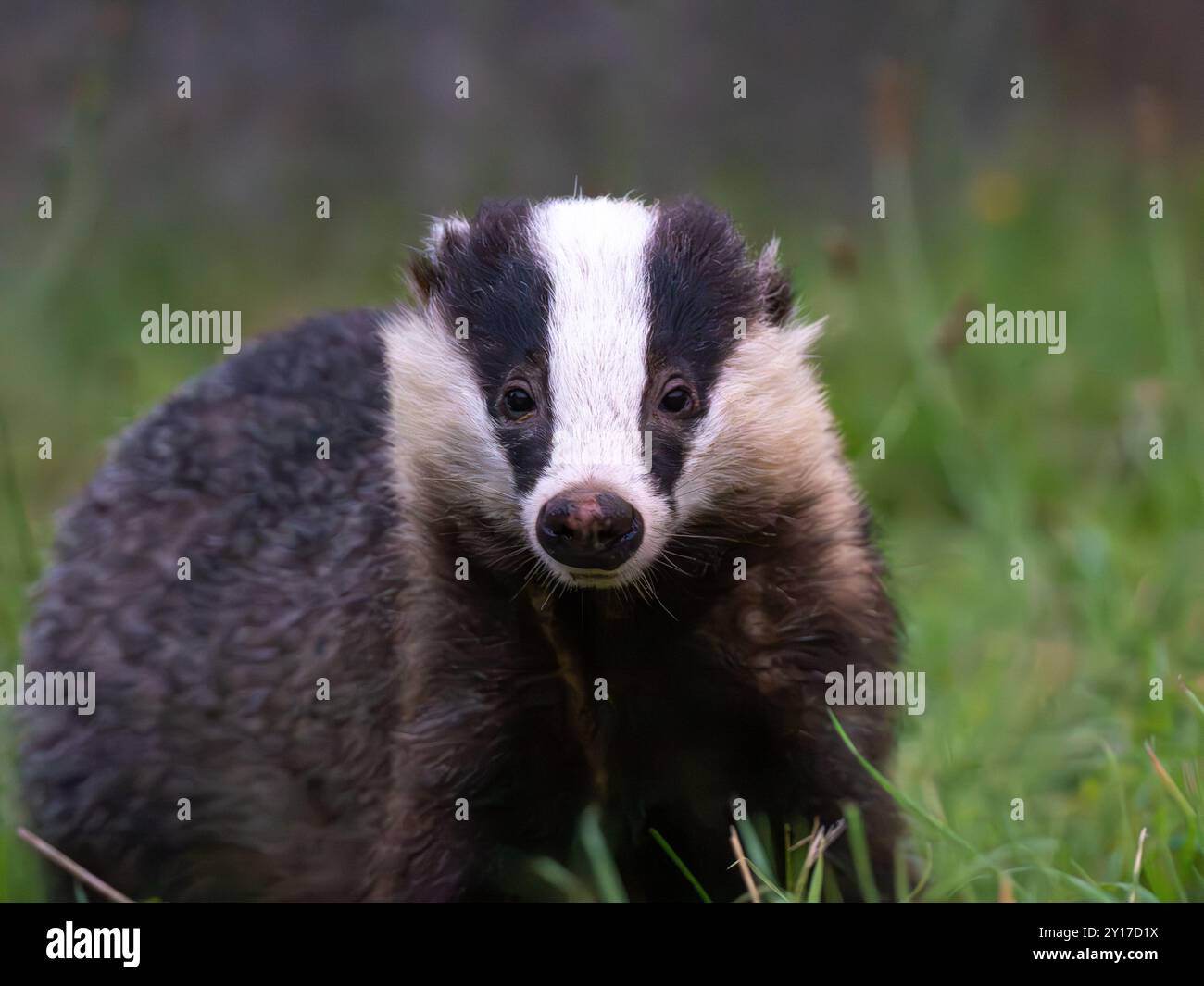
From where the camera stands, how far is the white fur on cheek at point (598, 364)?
2.93m

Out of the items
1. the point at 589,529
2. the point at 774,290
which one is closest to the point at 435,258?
the point at 774,290

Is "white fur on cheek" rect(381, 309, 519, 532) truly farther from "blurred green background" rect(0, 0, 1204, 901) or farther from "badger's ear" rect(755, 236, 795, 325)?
"blurred green background" rect(0, 0, 1204, 901)

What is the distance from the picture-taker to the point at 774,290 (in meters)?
3.46

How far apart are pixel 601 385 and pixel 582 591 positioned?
17.0 inches

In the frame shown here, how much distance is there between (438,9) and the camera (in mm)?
7387

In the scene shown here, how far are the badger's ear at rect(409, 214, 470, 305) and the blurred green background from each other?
137 cm

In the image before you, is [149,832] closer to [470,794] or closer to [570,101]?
[470,794]

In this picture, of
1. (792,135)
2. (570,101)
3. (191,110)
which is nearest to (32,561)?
(191,110)

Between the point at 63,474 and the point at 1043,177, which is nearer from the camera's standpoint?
the point at 63,474

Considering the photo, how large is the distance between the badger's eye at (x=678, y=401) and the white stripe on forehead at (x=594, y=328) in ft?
0.33

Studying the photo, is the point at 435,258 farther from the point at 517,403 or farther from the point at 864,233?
the point at 864,233

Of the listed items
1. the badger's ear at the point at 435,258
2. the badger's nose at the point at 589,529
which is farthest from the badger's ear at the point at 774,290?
the badger's nose at the point at 589,529
